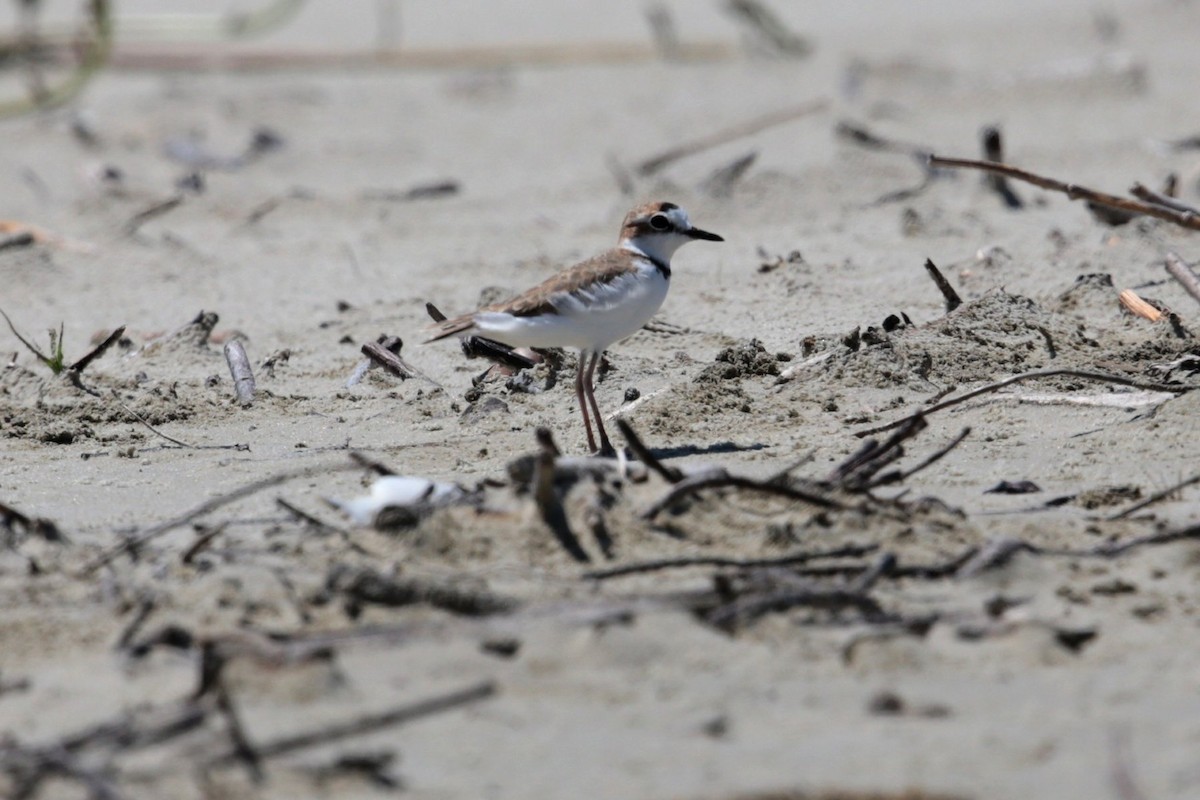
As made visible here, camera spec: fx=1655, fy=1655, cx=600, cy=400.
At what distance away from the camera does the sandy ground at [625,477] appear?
3256mm

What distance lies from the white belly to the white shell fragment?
110cm

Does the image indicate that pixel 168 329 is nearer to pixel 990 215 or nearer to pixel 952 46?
pixel 990 215

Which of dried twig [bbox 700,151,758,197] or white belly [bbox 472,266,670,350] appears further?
dried twig [bbox 700,151,758,197]

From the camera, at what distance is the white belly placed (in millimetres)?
5406

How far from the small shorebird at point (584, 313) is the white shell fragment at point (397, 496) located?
97 centimetres

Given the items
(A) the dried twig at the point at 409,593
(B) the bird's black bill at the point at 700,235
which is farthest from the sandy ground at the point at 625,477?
(B) the bird's black bill at the point at 700,235

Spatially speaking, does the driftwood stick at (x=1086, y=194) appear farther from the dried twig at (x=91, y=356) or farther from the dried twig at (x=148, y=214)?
the dried twig at (x=148, y=214)

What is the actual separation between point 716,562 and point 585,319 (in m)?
1.72

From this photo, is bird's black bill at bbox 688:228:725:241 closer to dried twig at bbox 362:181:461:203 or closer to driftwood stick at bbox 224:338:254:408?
driftwood stick at bbox 224:338:254:408

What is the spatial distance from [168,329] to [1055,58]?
7.36 meters

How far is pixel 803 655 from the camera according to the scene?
11.7ft

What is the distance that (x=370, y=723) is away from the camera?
10.6ft

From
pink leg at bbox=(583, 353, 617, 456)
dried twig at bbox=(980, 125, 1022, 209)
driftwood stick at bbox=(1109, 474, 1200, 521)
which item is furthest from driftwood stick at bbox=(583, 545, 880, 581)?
dried twig at bbox=(980, 125, 1022, 209)

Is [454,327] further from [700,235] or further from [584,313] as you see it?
[700,235]
